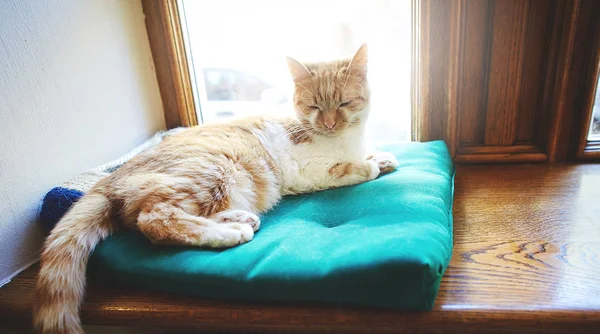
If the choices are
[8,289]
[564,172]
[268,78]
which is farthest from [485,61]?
[8,289]

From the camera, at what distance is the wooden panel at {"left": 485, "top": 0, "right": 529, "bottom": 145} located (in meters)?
1.34

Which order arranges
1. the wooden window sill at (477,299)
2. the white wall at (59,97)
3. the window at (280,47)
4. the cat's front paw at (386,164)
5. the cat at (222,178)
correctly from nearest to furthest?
1. the wooden window sill at (477,299)
2. the cat at (222,178)
3. the white wall at (59,97)
4. the cat's front paw at (386,164)
5. the window at (280,47)

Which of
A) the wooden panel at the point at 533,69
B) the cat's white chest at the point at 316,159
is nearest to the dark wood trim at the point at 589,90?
the wooden panel at the point at 533,69

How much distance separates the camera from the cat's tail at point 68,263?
74 cm

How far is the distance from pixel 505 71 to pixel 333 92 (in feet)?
2.38

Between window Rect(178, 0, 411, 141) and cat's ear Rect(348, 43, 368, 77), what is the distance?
0.96ft

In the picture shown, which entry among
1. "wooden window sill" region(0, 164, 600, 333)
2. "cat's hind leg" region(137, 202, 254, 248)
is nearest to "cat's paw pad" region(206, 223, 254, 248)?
"cat's hind leg" region(137, 202, 254, 248)

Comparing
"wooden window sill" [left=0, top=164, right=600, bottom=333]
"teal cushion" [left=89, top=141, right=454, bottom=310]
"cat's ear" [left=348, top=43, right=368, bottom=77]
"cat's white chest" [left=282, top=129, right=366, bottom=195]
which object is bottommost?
"wooden window sill" [left=0, top=164, right=600, bottom=333]

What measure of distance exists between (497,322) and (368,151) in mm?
836

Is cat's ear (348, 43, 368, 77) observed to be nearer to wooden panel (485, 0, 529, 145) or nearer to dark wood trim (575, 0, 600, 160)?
wooden panel (485, 0, 529, 145)

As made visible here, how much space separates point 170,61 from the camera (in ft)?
5.27

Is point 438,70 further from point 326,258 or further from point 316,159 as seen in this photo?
point 326,258

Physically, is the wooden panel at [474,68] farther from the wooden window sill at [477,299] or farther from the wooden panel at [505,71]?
the wooden window sill at [477,299]

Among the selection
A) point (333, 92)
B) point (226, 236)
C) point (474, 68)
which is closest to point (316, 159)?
point (333, 92)
